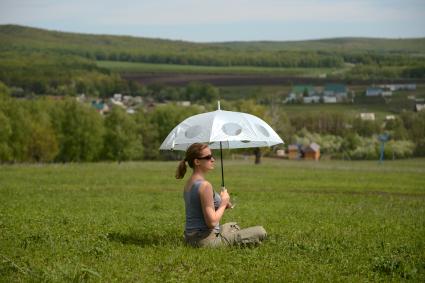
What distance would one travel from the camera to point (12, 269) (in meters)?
11.1

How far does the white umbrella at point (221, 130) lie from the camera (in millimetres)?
13883

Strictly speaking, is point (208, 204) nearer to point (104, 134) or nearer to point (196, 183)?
point (196, 183)

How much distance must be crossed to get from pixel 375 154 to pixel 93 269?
98.3 m

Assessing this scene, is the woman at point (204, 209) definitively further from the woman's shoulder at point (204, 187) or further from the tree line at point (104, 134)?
the tree line at point (104, 134)

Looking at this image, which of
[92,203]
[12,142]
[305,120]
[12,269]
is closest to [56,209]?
[92,203]

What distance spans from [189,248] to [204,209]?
30.6 inches

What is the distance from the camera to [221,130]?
548 inches

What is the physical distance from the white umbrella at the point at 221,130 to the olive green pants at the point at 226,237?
1.17m

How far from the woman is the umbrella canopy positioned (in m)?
0.77

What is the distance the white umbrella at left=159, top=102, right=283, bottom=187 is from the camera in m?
13.9

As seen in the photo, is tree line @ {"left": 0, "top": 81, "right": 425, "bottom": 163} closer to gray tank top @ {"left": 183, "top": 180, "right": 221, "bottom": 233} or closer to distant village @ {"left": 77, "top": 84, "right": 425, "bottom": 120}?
distant village @ {"left": 77, "top": 84, "right": 425, "bottom": 120}

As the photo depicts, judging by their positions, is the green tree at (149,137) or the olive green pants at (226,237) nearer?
the olive green pants at (226,237)

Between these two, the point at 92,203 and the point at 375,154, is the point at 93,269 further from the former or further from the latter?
the point at 375,154

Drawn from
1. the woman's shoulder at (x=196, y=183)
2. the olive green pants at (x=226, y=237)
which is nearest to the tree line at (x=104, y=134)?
the olive green pants at (x=226, y=237)
